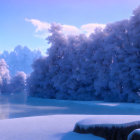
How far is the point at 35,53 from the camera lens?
9425 centimetres

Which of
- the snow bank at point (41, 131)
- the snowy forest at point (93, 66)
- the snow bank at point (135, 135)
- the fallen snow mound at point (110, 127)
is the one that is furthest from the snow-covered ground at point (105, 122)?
the snowy forest at point (93, 66)

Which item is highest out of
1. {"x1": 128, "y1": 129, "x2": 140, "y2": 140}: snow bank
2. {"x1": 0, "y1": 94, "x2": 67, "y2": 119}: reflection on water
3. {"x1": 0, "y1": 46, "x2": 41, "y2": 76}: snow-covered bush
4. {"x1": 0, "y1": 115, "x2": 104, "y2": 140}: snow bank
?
{"x1": 0, "y1": 46, "x2": 41, "y2": 76}: snow-covered bush

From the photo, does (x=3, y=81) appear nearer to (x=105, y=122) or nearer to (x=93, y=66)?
(x=93, y=66)

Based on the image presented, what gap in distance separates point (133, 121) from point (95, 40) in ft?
58.5

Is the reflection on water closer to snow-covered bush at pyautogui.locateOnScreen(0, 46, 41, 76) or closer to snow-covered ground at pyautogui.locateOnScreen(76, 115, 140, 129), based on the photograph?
snow-covered ground at pyautogui.locateOnScreen(76, 115, 140, 129)

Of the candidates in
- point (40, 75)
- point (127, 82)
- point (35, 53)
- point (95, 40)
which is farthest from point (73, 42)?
point (35, 53)

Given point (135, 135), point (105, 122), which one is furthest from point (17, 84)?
point (135, 135)

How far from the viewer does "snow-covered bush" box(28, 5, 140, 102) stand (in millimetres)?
16906

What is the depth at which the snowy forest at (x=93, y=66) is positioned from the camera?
16.9 meters

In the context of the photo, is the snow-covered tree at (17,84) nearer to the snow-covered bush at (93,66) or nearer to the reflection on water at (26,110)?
the snow-covered bush at (93,66)

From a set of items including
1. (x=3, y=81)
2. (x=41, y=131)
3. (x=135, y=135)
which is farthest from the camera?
(x=3, y=81)

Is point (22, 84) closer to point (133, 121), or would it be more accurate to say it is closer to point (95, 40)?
point (95, 40)

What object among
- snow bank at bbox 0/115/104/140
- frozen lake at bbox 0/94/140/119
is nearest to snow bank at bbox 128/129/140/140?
snow bank at bbox 0/115/104/140

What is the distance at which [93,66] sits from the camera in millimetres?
20484
